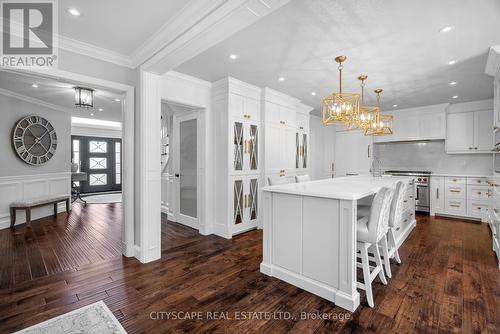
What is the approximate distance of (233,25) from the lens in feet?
6.17

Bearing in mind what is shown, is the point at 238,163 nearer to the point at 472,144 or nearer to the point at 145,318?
the point at 145,318

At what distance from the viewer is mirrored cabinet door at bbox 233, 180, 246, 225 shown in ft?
13.1

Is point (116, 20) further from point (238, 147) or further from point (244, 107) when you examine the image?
point (238, 147)

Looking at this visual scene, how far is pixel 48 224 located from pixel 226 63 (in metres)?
4.66

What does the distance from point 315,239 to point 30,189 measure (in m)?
5.86

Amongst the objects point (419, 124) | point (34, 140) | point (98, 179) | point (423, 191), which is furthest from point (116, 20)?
point (98, 179)

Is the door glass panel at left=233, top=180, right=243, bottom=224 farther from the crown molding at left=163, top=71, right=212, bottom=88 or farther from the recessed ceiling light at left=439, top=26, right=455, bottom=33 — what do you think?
the recessed ceiling light at left=439, top=26, right=455, bottom=33

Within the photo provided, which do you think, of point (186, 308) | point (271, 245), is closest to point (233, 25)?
point (271, 245)

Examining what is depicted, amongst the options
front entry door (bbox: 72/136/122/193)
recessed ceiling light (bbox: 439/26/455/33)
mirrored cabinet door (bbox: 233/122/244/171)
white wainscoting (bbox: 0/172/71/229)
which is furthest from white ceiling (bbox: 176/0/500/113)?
front entry door (bbox: 72/136/122/193)

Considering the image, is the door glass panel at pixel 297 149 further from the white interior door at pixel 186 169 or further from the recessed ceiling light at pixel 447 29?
the recessed ceiling light at pixel 447 29

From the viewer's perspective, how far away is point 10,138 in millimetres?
4484

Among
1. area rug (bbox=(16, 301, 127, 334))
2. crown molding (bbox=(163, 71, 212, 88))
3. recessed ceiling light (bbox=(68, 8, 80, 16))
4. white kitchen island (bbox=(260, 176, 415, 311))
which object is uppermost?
recessed ceiling light (bbox=(68, 8, 80, 16))

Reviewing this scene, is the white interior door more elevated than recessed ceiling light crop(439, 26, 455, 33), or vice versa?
recessed ceiling light crop(439, 26, 455, 33)

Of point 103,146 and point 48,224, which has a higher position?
point 103,146
